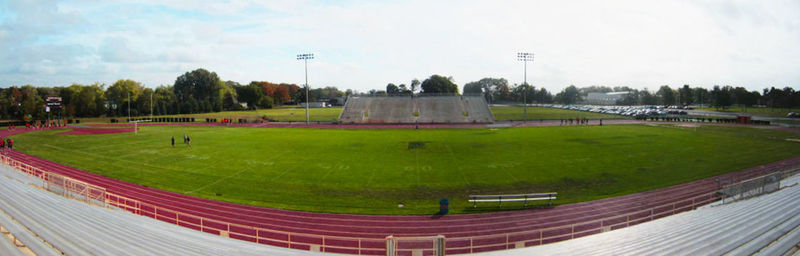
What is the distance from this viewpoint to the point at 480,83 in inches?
7662

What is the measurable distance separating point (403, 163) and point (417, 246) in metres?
14.1

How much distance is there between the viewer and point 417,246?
14.7m

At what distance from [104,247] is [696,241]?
17.4 meters

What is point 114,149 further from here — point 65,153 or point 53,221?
point 53,221

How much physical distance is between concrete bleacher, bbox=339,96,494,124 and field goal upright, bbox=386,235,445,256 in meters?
53.6

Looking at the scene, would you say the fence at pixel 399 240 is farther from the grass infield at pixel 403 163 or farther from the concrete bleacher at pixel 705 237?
the grass infield at pixel 403 163

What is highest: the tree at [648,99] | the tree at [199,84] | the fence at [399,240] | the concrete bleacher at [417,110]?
the tree at [199,84]

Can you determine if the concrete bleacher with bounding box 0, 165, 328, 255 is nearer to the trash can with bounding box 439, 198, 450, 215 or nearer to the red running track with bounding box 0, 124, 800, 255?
the red running track with bounding box 0, 124, 800, 255

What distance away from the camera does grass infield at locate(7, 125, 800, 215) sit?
21.0m

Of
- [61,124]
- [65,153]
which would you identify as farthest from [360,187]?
[61,124]

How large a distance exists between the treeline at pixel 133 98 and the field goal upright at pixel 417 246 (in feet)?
244

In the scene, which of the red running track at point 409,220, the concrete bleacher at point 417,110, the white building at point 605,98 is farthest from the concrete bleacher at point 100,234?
the white building at point 605,98

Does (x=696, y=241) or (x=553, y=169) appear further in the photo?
(x=553, y=169)

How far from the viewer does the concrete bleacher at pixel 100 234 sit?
36.9 ft
